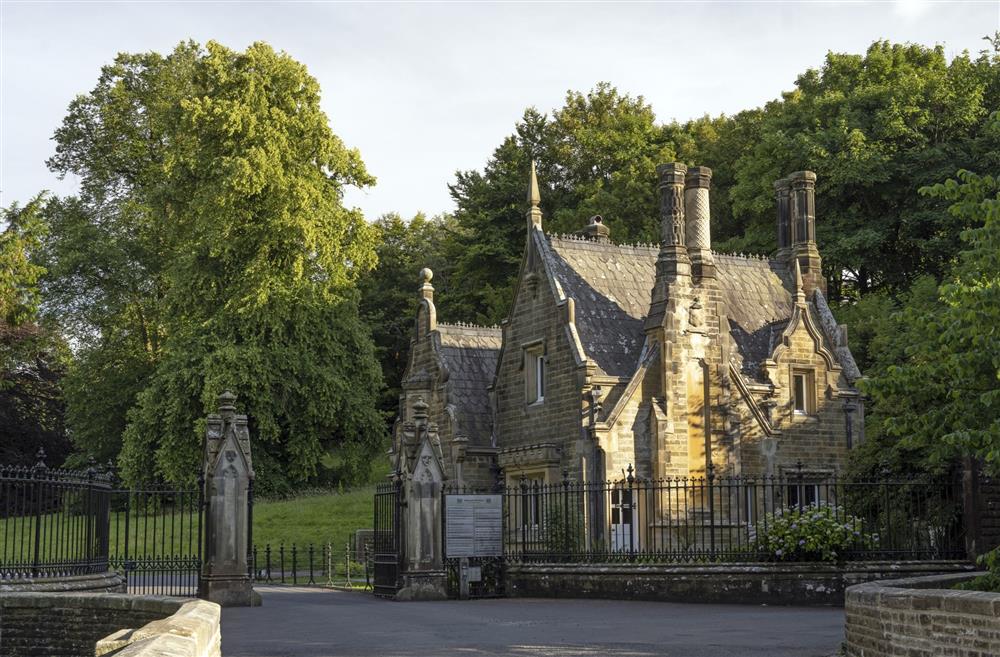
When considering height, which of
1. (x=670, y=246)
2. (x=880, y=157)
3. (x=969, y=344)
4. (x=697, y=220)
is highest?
(x=880, y=157)

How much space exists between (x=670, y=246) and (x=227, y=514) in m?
12.8

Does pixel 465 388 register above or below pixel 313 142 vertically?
below

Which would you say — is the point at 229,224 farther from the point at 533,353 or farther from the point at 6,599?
the point at 6,599

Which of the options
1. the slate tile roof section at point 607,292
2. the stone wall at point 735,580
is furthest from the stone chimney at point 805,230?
A: the stone wall at point 735,580

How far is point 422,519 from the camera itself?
24.5 metres

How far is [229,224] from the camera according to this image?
47188 mm

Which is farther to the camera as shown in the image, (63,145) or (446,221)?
(446,221)

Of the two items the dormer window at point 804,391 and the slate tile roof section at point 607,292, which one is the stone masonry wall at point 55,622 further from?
the dormer window at point 804,391

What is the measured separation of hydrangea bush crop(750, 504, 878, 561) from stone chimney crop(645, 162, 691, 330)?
29.7 feet

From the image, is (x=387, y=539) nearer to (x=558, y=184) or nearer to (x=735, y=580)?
(x=735, y=580)

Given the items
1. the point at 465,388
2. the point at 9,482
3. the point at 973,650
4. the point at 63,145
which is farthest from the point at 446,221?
the point at 973,650

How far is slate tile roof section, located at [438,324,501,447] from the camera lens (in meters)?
34.3

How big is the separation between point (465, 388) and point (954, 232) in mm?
18225

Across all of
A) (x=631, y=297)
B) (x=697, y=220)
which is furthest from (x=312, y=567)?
(x=697, y=220)
